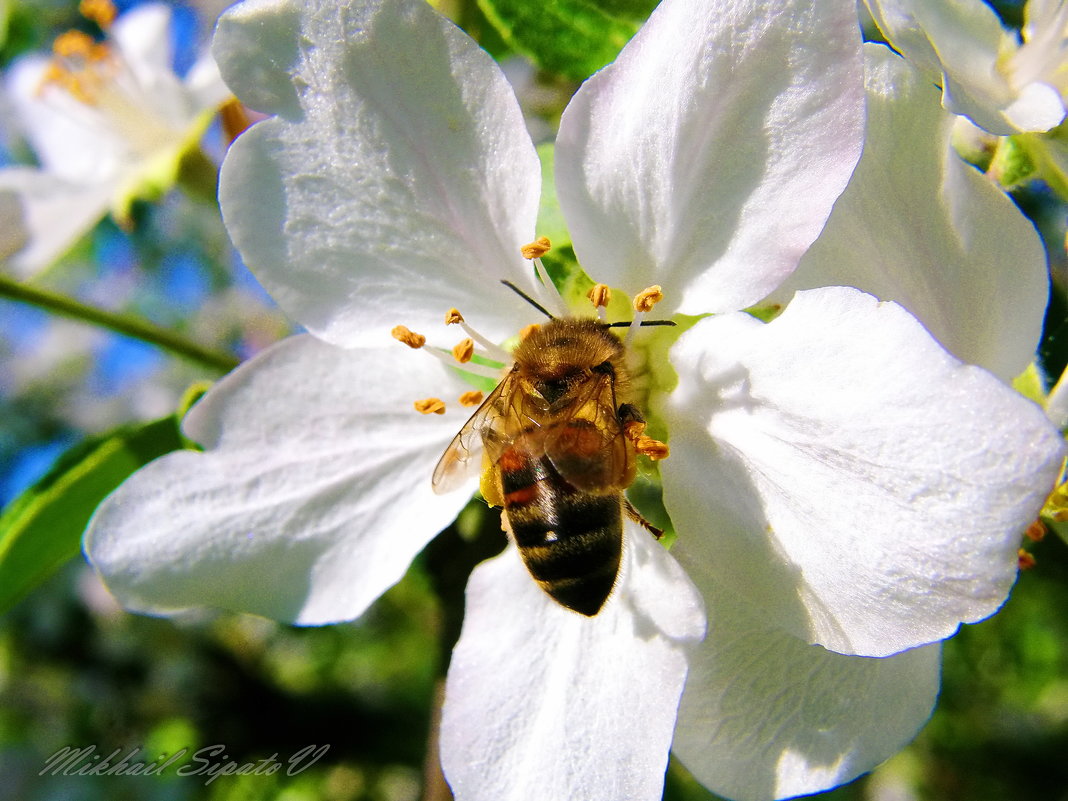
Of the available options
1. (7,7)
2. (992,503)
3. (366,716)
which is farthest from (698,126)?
(366,716)

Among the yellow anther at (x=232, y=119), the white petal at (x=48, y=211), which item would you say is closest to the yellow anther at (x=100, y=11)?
the white petal at (x=48, y=211)

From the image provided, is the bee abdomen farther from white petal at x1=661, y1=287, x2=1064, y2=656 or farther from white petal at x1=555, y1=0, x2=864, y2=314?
white petal at x1=555, y1=0, x2=864, y2=314

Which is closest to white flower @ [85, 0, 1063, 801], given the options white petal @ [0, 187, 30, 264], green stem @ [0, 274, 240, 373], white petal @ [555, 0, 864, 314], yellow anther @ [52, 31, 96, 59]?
white petal @ [555, 0, 864, 314]

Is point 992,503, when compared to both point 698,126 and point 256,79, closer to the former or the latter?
point 698,126

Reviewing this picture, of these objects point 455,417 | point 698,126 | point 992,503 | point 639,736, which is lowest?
point 639,736

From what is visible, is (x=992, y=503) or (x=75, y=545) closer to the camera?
(x=992, y=503)
